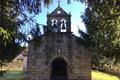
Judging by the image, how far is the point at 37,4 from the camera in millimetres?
13695

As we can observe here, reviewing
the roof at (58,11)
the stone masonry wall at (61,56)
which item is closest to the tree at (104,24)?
the stone masonry wall at (61,56)

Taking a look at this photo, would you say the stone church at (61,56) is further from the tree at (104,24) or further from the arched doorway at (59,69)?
the tree at (104,24)

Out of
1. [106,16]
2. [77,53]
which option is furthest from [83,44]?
[106,16]

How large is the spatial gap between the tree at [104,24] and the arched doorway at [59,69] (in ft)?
11.6

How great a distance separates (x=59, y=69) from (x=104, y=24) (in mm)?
13578

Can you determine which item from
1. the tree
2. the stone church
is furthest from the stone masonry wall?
the tree

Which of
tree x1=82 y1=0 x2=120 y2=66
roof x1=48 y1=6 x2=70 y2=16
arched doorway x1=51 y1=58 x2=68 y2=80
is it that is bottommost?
arched doorway x1=51 y1=58 x2=68 y2=80

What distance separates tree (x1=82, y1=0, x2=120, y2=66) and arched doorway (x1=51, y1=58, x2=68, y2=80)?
352 centimetres

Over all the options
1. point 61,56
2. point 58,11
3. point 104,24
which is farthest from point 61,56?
point 104,24

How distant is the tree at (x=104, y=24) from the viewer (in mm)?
15781

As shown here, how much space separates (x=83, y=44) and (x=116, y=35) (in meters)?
8.25

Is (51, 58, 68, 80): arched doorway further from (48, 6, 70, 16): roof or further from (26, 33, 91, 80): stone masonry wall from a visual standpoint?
(48, 6, 70, 16): roof

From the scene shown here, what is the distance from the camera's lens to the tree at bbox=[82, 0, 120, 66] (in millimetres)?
15781

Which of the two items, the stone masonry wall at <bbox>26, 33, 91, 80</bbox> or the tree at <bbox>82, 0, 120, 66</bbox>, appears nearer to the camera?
the tree at <bbox>82, 0, 120, 66</bbox>
